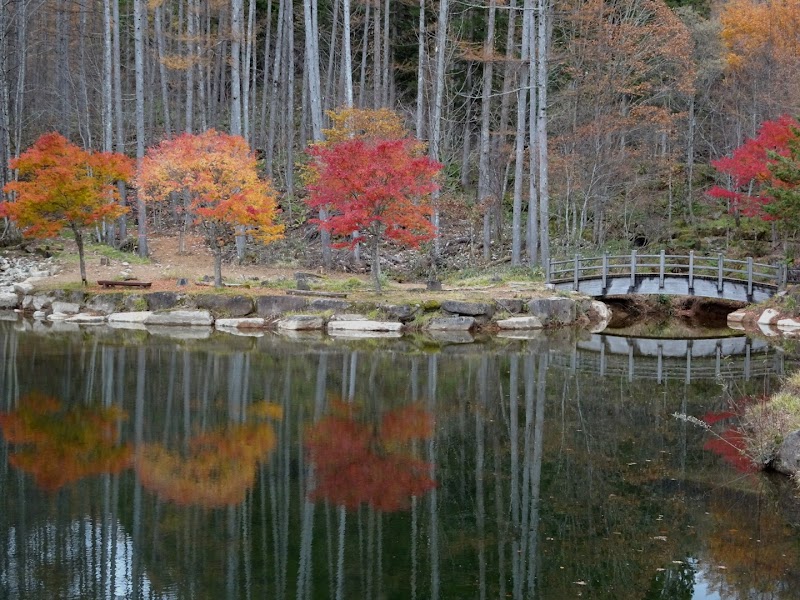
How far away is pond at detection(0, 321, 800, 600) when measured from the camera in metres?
7.41

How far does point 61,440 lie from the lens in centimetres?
1148

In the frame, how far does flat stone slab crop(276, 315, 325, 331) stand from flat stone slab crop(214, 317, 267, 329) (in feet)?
1.99

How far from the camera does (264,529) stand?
328 inches

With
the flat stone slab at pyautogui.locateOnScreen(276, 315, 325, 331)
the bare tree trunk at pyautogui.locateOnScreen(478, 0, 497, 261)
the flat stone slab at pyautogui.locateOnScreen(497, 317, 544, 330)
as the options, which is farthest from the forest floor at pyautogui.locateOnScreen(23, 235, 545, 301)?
the bare tree trunk at pyautogui.locateOnScreen(478, 0, 497, 261)

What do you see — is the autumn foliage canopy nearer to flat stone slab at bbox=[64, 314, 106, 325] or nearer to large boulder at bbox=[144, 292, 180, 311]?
flat stone slab at bbox=[64, 314, 106, 325]

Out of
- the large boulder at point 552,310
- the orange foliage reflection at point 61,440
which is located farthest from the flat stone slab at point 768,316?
the orange foliage reflection at point 61,440

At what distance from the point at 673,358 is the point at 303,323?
915 cm

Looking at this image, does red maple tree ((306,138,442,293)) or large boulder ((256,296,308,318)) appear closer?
red maple tree ((306,138,442,293))

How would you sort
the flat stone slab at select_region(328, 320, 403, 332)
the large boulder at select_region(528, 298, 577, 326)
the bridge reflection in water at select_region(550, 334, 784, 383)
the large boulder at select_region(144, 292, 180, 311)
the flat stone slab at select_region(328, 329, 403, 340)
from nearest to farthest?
the bridge reflection in water at select_region(550, 334, 784, 383) < the flat stone slab at select_region(328, 329, 403, 340) < the flat stone slab at select_region(328, 320, 403, 332) < the large boulder at select_region(144, 292, 180, 311) < the large boulder at select_region(528, 298, 577, 326)

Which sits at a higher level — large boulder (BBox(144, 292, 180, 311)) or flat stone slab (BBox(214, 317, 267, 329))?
large boulder (BBox(144, 292, 180, 311))

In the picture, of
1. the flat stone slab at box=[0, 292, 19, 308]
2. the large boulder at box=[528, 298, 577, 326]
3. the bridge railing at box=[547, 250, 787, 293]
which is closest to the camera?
the large boulder at box=[528, 298, 577, 326]

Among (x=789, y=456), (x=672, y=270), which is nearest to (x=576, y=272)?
(x=672, y=270)

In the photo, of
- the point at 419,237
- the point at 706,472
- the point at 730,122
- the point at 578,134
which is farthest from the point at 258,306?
the point at 730,122

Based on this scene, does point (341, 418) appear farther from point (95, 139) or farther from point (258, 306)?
point (95, 139)
